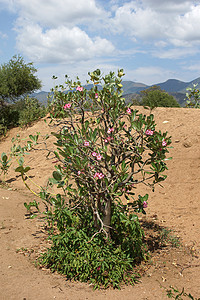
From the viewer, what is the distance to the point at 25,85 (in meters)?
13.3

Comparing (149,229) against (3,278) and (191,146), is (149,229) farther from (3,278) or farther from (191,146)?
(191,146)

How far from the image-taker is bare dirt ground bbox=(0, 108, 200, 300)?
287cm

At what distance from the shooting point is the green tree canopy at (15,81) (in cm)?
1276

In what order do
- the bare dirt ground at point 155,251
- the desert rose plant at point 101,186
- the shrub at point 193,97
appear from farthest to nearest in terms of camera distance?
1. the shrub at point 193,97
2. the desert rose plant at point 101,186
3. the bare dirt ground at point 155,251

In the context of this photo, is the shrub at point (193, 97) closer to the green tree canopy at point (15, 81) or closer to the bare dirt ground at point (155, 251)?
→ the bare dirt ground at point (155, 251)

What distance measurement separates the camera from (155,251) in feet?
12.5

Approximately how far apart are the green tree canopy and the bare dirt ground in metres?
6.60

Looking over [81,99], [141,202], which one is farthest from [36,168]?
[141,202]

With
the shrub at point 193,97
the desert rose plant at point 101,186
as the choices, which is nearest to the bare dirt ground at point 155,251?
the desert rose plant at point 101,186

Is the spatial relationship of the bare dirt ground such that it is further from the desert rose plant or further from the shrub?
the shrub

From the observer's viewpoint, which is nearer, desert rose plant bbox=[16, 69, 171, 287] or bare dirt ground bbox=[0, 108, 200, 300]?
bare dirt ground bbox=[0, 108, 200, 300]

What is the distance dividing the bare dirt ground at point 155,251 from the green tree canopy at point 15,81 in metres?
6.60

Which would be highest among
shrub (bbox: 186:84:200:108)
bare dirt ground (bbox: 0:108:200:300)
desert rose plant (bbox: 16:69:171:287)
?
shrub (bbox: 186:84:200:108)

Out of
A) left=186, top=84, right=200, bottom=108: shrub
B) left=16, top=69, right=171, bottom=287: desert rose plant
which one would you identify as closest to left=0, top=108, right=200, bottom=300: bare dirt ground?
left=16, top=69, right=171, bottom=287: desert rose plant
